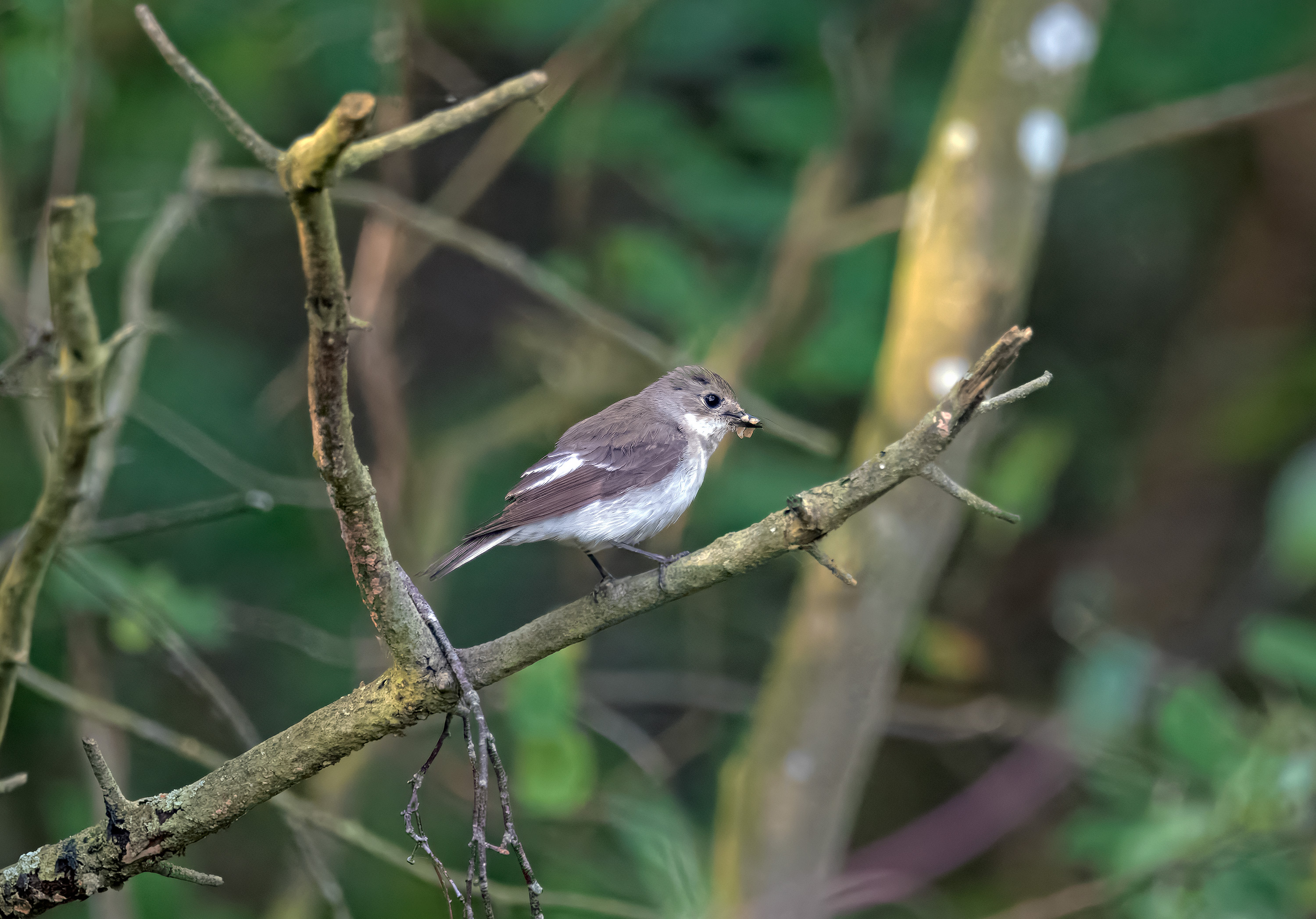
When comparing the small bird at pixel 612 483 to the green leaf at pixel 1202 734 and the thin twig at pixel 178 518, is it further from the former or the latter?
the green leaf at pixel 1202 734

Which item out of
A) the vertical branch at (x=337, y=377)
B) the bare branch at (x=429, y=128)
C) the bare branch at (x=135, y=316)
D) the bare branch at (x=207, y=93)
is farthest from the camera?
the bare branch at (x=135, y=316)

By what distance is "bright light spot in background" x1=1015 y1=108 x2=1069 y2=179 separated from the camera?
467 cm

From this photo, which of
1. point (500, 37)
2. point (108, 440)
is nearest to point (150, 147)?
point (500, 37)

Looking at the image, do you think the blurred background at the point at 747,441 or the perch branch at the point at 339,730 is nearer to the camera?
the perch branch at the point at 339,730

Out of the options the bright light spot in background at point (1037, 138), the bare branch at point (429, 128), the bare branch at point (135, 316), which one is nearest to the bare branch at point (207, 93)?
the bare branch at point (429, 128)

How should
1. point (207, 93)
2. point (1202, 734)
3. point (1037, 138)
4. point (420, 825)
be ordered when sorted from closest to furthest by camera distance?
point (207, 93) < point (420, 825) < point (1202, 734) < point (1037, 138)

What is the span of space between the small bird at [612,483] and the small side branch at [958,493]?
1.30 meters

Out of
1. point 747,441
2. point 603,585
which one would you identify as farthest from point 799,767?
point 603,585

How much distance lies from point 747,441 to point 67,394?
4.47 m

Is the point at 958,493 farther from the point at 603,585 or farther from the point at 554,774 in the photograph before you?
the point at 554,774

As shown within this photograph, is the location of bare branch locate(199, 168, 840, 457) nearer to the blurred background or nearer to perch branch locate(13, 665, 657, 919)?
the blurred background

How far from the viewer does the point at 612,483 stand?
3.73 metres

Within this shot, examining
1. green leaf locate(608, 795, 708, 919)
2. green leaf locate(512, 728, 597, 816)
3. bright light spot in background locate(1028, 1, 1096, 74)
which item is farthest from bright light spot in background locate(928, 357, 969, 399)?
green leaf locate(608, 795, 708, 919)

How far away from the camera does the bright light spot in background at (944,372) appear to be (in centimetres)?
450
